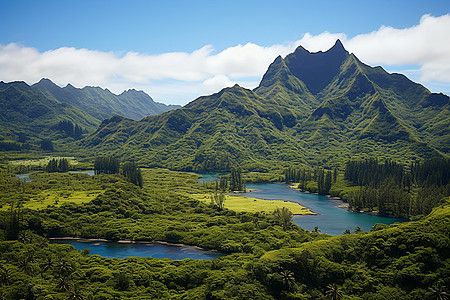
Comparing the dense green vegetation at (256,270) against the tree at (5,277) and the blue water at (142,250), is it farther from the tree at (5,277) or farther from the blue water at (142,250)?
the blue water at (142,250)

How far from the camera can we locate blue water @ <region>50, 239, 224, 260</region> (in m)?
138

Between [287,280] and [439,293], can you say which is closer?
[439,293]

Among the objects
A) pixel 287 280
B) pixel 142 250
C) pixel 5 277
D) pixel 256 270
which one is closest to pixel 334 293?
pixel 287 280

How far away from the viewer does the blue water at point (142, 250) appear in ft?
454

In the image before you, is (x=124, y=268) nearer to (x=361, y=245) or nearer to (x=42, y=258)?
(x=42, y=258)

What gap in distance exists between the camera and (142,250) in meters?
146

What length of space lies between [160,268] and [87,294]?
27.7m

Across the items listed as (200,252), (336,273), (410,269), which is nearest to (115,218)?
(200,252)

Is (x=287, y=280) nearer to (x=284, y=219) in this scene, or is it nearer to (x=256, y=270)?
(x=256, y=270)

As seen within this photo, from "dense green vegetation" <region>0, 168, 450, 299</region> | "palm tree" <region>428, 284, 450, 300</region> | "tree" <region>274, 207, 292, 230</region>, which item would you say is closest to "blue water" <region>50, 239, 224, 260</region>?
"dense green vegetation" <region>0, 168, 450, 299</region>

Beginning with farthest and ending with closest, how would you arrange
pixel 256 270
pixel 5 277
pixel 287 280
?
pixel 256 270 → pixel 287 280 → pixel 5 277

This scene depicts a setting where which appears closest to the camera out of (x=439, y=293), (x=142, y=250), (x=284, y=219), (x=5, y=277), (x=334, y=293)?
(x=439, y=293)

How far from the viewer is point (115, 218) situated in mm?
176375

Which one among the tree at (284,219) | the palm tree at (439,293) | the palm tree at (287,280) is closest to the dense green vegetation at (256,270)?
the palm tree at (287,280)
